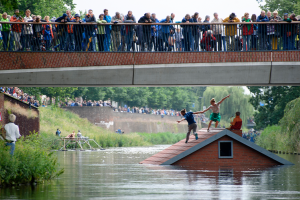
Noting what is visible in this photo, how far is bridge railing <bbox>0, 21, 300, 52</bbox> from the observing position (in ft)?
63.1

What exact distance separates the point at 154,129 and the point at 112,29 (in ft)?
196

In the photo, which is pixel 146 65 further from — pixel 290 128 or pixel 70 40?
pixel 290 128

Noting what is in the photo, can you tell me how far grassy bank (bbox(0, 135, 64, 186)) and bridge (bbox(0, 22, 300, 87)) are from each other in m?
5.89

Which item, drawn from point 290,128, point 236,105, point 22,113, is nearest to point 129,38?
point 22,113

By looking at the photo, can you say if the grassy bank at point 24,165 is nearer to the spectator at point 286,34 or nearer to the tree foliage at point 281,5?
the spectator at point 286,34

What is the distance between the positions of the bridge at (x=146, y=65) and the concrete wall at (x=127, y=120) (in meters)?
45.9

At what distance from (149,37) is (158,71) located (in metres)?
1.44

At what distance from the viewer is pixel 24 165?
39.4ft

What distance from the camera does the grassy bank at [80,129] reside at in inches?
2028

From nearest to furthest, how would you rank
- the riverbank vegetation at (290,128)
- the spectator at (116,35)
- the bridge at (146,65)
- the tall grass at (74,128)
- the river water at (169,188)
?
the river water at (169,188) → the bridge at (146,65) → the spectator at (116,35) → the riverbank vegetation at (290,128) → the tall grass at (74,128)

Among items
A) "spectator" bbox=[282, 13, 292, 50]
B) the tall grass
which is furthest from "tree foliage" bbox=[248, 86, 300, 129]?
"spectator" bbox=[282, 13, 292, 50]

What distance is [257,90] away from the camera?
47.9m

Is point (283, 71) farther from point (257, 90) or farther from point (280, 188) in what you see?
point (257, 90)

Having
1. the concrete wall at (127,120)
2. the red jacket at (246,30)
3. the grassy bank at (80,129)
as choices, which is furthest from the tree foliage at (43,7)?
the red jacket at (246,30)
